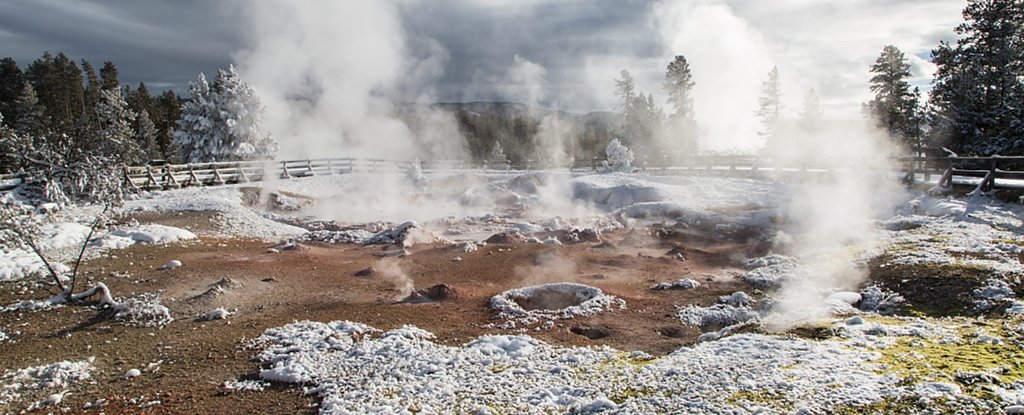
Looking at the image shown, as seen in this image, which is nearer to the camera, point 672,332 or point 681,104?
point 672,332

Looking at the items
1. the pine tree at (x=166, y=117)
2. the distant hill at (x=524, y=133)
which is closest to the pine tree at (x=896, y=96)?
the distant hill at (x=524, y=133)

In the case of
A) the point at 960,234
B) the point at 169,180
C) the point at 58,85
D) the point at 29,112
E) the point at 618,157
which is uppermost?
the point at 58,85

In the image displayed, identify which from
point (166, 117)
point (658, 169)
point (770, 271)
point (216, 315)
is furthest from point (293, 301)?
point (166, 117)

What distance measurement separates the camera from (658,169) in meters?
38.2

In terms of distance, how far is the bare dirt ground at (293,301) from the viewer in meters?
7.10

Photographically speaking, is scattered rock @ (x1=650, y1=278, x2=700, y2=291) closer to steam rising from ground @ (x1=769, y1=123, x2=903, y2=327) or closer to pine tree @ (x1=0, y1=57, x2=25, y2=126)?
steam rising from ground @ (x1=769, y1=123, x2=903, y2=327)

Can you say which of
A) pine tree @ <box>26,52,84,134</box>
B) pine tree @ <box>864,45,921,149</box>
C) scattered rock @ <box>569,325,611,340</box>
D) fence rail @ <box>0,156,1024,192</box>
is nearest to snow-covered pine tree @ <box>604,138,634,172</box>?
fence rail @ <box>0,156,1024,192</box>

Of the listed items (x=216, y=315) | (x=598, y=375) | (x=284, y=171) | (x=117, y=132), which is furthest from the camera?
(x=117, y=132)

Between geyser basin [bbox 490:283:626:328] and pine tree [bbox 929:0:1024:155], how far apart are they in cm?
3049

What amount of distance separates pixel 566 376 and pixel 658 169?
111 feet

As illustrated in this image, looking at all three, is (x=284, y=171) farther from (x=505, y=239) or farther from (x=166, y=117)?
(x=166, y=117)

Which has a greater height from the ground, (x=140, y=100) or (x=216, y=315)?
(x=140, y=100)

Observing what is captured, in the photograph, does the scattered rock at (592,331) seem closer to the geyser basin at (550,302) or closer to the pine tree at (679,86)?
the geyser basin at (550,302)

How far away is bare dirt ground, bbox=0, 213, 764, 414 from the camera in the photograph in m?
7.10
